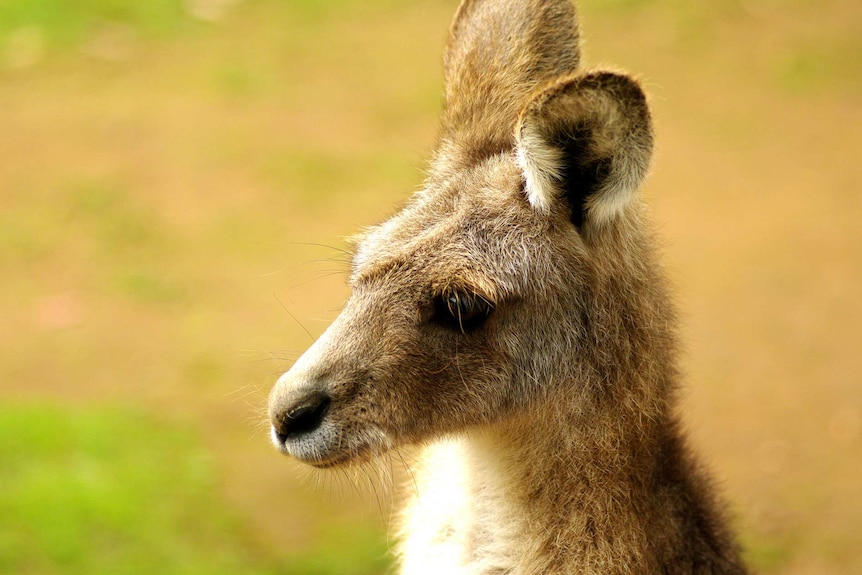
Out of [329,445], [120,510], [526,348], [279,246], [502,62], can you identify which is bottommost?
[279,246]

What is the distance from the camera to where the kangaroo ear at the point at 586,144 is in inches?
110

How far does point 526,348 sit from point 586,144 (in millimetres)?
610

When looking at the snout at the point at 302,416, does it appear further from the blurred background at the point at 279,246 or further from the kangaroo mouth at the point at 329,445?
the blurred background at the point at 279,246

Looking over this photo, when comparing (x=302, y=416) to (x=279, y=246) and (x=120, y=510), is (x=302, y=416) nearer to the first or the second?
(x=120, y=510)

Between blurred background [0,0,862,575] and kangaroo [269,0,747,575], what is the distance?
1.56 ft

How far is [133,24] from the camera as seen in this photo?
459 inches

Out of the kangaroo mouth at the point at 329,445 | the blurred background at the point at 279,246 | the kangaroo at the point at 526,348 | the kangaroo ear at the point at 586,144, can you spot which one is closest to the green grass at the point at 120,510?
the blurred background at the point at 279,246

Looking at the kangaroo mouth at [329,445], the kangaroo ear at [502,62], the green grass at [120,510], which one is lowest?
the green grass at [120,510]

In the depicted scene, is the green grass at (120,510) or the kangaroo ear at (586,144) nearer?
the kangaroo ear at (586,144)

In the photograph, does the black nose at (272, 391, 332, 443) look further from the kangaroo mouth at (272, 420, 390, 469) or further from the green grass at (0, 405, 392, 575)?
the green grass at (0, 405, 392, 575)

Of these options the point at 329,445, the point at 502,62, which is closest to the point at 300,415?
the point at 329,445

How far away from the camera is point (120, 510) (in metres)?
6.06

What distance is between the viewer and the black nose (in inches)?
118

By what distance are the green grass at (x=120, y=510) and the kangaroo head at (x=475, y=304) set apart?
9.91 ft
